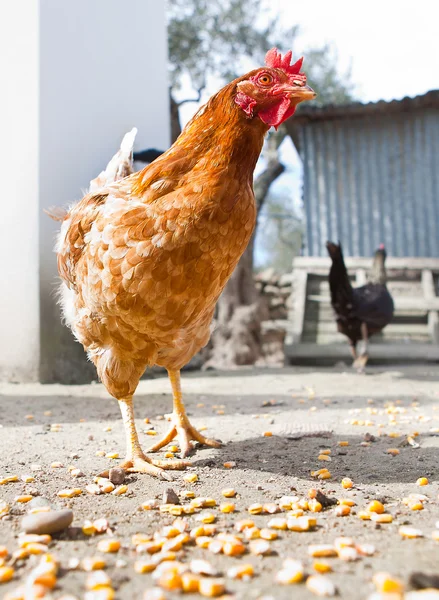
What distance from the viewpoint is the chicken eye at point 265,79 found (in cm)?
242

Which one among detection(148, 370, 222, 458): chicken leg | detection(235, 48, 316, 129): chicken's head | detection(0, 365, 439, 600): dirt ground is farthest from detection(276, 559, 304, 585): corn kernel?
detection(235, 48, 316, 129): chicken's head

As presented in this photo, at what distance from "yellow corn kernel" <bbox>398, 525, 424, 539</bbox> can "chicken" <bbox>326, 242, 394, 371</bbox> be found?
5461 millimetres

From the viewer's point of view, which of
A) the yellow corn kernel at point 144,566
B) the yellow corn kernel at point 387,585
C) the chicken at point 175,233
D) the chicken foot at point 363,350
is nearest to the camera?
the yellow corn kernel at point 387,585

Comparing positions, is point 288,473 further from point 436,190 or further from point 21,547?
point 436,190

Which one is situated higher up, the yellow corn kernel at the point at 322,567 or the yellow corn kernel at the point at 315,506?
the yellow corn kernel at the point at 322,567

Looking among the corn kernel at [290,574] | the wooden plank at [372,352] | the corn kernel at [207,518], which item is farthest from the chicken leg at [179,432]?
the wooden plank at [372,352]

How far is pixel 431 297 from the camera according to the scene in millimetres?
8508

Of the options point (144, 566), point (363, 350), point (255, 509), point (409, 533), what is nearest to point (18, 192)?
point (363, 350)

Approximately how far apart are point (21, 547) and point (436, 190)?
32.4 feet

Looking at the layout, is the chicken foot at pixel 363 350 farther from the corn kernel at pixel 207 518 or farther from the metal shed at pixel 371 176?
the corn kernel at pixel 207 518

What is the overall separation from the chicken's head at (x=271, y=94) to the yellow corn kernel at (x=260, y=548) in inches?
71.8

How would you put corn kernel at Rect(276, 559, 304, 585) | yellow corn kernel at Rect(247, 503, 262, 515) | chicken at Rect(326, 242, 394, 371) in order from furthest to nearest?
chicken at Rect(326, 242, 394, 371) → yellow corn kernel at Rect(247, 503, 262, 515) → corn kernel at Rect(276, 559, 304, 585)

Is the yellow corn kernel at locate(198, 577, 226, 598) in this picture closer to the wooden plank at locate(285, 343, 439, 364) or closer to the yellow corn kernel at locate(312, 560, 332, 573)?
the yellow corn kernel at locate(312, 560, 332, 573)

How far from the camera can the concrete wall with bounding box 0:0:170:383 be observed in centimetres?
587
